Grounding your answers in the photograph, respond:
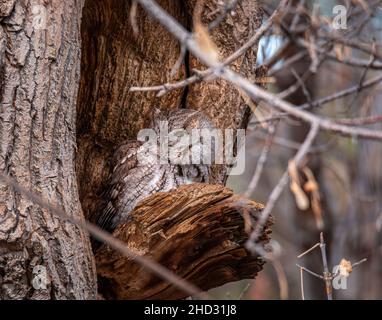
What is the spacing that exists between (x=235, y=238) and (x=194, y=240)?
0.19m

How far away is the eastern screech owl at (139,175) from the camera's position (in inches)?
139

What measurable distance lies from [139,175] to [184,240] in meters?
0.63

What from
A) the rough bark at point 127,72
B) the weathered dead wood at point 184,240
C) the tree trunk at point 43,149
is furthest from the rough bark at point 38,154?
the rough bark at point 127,72

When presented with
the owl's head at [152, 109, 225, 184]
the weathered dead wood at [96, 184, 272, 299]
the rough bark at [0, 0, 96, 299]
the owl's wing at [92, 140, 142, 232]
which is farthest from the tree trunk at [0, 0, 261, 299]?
the owl's head at [152, 109, 225, 184]

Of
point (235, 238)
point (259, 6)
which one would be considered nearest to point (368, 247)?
point (259, 6)

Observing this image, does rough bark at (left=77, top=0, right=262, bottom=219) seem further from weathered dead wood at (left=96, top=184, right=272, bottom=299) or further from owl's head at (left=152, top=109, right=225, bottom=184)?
weathered dead wood at (left=96, top=184, right=272, bottom=299)

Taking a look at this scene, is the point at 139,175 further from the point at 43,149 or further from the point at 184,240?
the point at 43,149

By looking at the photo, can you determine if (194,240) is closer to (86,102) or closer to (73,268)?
(73,268)

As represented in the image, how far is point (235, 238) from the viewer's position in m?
3.12

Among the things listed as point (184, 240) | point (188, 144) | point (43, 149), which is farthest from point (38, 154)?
point (188, 144)

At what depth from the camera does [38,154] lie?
2.86 meters

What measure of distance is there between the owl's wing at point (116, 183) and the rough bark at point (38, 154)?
561mm

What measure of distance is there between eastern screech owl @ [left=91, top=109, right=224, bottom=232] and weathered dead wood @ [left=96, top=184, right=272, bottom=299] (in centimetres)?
32

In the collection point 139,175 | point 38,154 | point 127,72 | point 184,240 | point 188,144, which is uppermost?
point 127,72
